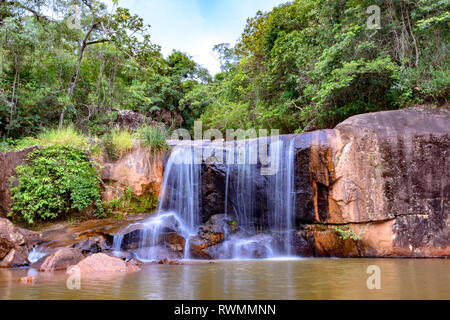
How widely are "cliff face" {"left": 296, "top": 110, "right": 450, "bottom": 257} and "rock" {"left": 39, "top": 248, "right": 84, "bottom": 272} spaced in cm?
510

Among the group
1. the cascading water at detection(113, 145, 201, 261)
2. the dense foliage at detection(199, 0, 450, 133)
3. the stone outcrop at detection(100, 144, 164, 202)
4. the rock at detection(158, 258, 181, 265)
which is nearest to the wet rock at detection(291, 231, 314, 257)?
the cascading water at detection(113, 145, 201, 261)

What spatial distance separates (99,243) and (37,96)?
7044mm

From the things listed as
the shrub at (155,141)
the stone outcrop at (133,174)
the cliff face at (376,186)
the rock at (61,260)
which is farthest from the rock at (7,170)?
the cliff face at (376,186)

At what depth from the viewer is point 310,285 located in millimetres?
4008

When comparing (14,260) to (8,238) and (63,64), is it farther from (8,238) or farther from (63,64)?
(63,64)

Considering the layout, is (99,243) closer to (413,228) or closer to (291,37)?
(413,228)

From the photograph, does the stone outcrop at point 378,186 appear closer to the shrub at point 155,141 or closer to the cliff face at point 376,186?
the cliff face at point 376,186

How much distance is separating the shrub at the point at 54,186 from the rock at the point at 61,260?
2885mm

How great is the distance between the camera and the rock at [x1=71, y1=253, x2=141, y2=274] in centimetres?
512

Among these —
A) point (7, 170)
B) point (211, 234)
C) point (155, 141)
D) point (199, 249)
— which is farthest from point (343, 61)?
point (7, 170)

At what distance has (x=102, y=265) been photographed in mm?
5270

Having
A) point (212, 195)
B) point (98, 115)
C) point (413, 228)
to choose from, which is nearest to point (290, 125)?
point (212, 195)

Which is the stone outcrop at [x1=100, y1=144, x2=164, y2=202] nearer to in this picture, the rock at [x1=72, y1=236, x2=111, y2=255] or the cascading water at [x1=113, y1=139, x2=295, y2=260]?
the cascading water at [x1=113, y1=139, x2=295, y2=260]

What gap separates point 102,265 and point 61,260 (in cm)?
101
